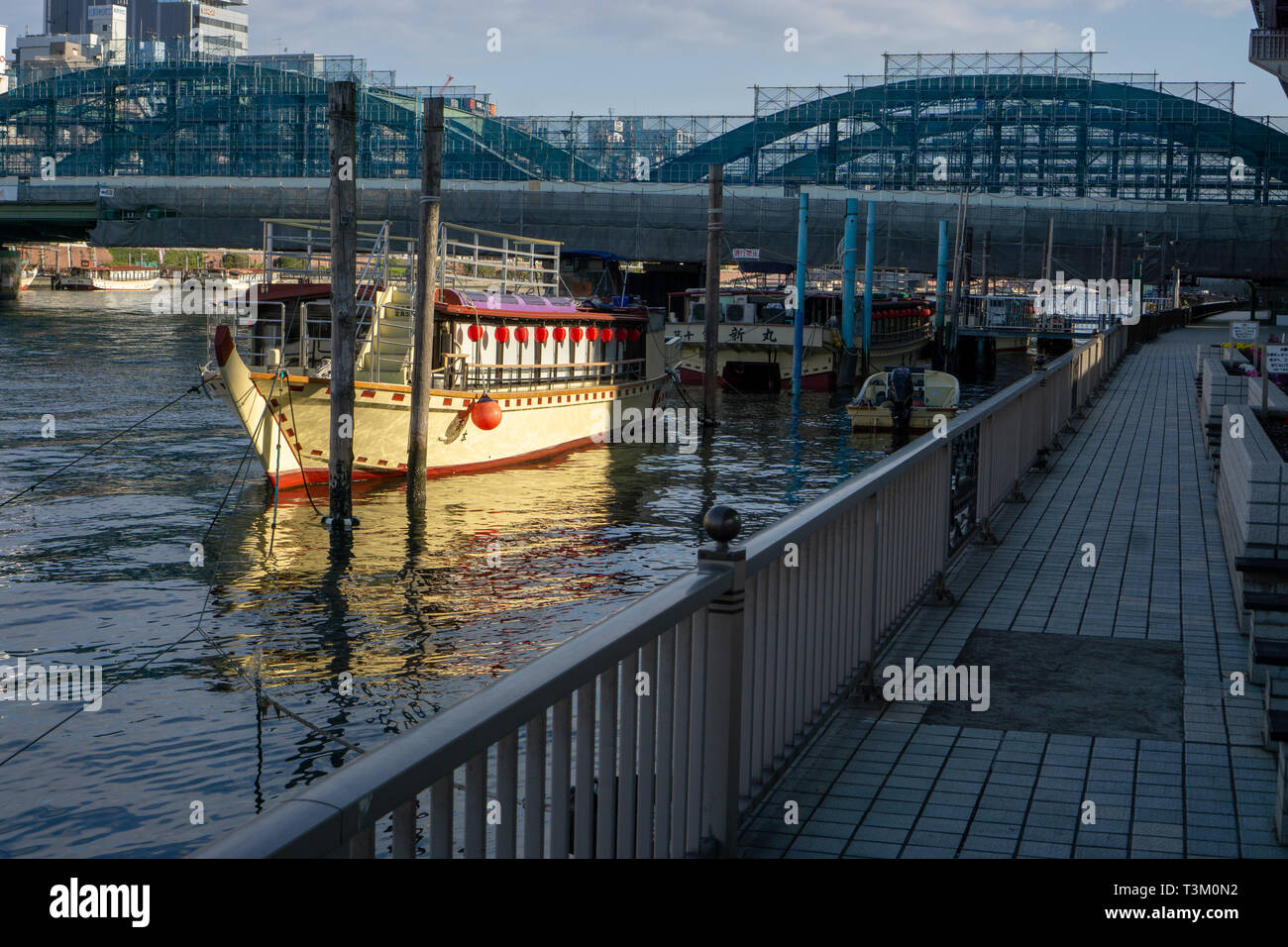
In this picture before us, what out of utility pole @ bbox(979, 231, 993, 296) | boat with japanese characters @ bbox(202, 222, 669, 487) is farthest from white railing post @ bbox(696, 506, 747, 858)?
utility pole @ bbox(979, 231, 993, 296)

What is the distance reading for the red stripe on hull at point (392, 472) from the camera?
2564 centimetres

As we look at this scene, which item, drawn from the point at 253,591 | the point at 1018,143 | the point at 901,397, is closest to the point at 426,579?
the point at 253,591

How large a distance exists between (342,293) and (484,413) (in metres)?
6.08

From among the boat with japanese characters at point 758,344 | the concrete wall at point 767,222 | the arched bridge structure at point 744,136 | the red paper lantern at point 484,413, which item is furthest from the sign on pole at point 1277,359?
the arched bridge structure at point 744,136

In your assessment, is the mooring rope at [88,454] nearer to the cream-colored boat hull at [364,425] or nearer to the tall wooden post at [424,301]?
the cream-colored boat hull at [364,425]

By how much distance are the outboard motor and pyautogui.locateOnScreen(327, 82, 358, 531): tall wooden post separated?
15143mm

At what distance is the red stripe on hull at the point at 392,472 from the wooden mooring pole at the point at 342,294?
1.41 meters

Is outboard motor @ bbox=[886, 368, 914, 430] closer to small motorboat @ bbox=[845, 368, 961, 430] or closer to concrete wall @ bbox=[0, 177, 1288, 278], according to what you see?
small motorboat @ bbox=[845, 368, 961, 430]

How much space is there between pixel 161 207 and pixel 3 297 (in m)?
25.0

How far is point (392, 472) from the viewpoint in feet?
87.6

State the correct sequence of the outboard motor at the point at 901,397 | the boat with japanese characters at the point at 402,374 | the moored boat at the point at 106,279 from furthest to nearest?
the moored boat at the point at 106,279
the outboard motor at the point at 901,397
the boat with japanese characters at the point at 402,374

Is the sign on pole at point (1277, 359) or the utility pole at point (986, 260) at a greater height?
the utility pole at point (986, 260)
